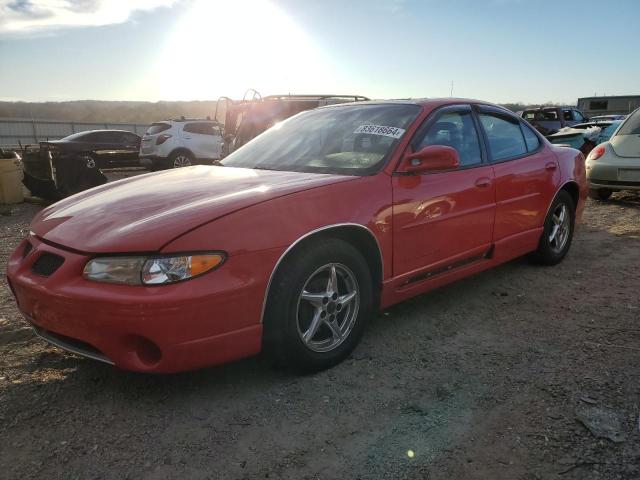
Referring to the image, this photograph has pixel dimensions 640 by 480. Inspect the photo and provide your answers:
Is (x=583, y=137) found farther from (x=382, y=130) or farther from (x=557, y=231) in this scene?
(x=382, y=130)

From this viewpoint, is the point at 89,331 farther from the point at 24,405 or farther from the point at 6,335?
the point at 6,335

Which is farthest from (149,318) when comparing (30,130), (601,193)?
(30,130)

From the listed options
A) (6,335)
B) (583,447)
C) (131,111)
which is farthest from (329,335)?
(131,111)

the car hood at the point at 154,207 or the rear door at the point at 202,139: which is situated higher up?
the car hood at the point at 154,207

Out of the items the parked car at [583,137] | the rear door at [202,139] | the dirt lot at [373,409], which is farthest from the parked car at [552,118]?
the dirt lot at [373,409]

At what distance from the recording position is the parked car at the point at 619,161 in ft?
25.5

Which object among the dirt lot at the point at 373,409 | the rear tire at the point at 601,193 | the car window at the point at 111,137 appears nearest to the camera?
the dirt lot at the point at 373,409

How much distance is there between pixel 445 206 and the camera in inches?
134

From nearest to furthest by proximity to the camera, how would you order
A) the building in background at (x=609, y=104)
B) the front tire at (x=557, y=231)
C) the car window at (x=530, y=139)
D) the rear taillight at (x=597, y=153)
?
the car window at (x=530, y=139), the front tire at (x=557, y=231), the rear taillight at (x=597, y=153), the building in background at (x=609, y=104)

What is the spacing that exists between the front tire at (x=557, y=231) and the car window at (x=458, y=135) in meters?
1.25

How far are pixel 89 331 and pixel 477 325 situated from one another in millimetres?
2445

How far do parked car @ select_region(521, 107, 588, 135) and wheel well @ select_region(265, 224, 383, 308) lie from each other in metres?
16.1

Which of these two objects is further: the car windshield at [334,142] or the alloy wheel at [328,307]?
the car windshield at [334,142]

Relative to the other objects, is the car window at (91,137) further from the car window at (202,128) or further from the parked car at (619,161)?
the parked car at (619,161)
